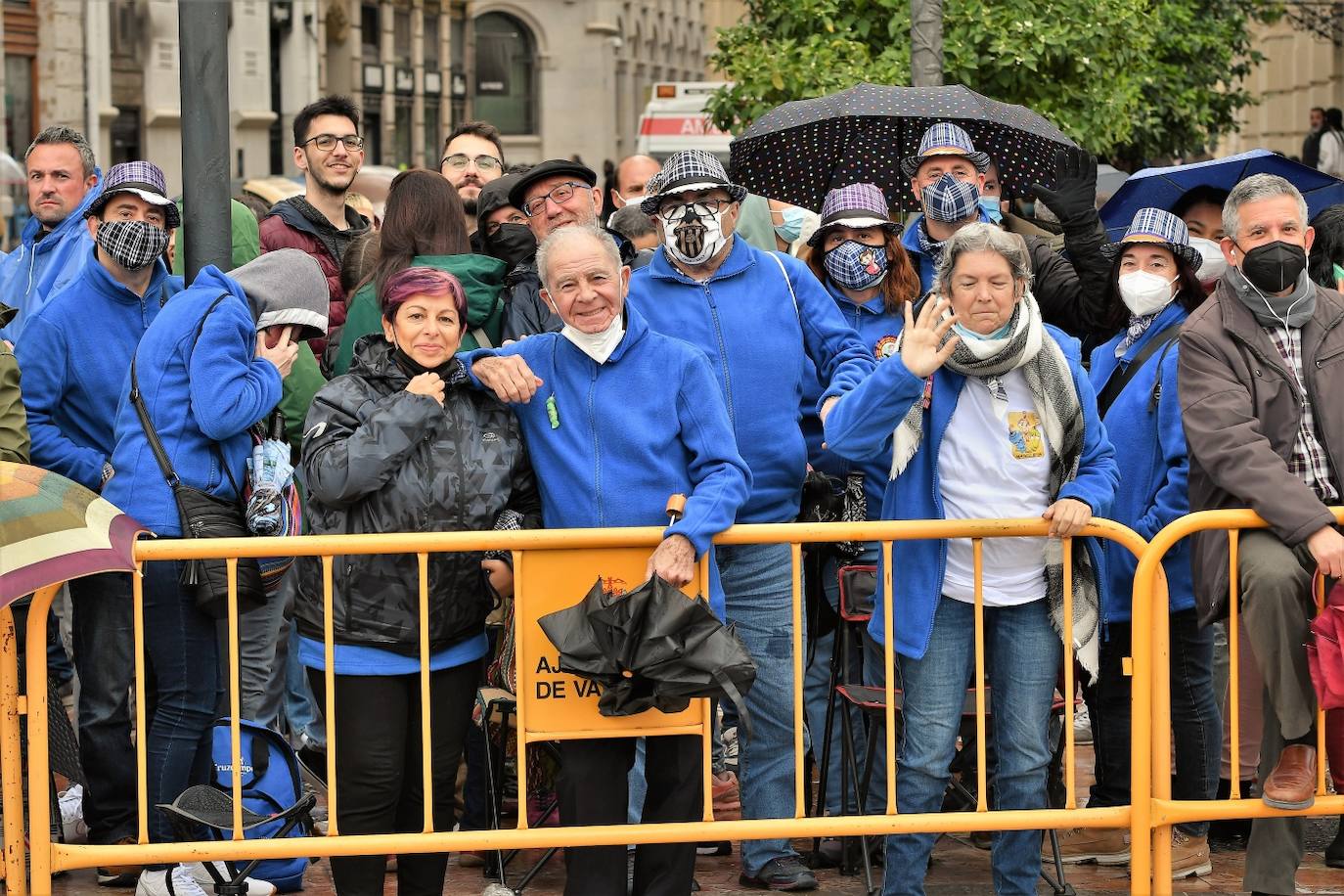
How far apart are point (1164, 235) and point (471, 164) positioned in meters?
3.02

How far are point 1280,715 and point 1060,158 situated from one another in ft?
8.10

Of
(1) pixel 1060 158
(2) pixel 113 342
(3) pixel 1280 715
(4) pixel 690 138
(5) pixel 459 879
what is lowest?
(5) pixel 459 879

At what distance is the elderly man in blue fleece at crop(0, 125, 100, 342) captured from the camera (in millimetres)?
7633

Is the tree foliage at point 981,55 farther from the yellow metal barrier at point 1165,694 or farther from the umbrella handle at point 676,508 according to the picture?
the umbrella handle at point 676,508

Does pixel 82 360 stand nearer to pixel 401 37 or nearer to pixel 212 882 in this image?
pixel 212 882

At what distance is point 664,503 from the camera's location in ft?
17.7

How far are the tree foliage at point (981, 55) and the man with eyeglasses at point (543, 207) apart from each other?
5979 mm

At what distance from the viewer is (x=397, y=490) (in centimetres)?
521

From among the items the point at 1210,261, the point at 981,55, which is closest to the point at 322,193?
the point at 1210,261

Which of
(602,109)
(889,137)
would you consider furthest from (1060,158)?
(602,109)

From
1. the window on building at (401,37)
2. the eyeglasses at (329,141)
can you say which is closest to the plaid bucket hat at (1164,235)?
the eyeglasses at (329,141)

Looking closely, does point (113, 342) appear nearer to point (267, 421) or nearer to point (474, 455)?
point (267, 421)

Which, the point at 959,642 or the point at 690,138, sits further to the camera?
the point at 690,138

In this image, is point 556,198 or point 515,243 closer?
point 556,198
